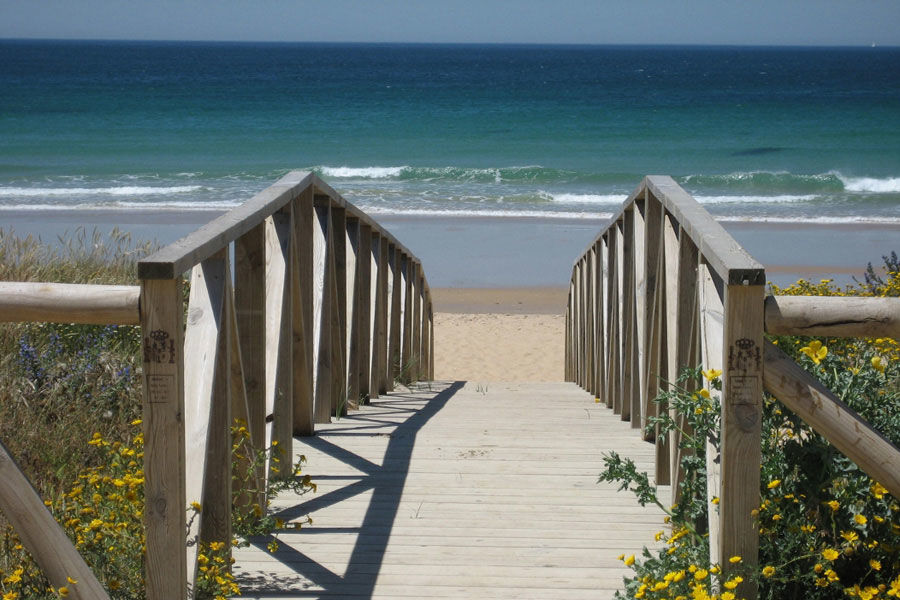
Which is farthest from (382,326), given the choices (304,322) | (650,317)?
(650,317)

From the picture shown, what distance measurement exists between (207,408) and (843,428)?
1.68m

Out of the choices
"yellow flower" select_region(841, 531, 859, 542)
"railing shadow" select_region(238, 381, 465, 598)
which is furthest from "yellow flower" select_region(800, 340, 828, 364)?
"railing shadow" select_region(238, 381, 465, 598)

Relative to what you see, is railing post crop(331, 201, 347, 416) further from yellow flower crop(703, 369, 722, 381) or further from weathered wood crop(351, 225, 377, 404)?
yellow flower crop(703, 369, 722, 381)

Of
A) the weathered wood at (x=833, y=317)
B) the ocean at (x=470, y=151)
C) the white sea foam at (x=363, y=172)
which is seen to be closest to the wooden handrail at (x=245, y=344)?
the weathered wood at (x=833, y=317)

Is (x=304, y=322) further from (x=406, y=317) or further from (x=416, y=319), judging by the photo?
(x=416, y=319)

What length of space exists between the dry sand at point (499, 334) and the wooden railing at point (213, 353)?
20.9 ft

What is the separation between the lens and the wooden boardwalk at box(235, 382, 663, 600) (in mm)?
3109

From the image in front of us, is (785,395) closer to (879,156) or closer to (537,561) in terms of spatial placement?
(537,561)

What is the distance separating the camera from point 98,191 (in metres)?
24.7

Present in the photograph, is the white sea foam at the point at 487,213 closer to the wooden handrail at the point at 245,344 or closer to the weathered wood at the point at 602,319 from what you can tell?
the weathered wood at the point at 602,319

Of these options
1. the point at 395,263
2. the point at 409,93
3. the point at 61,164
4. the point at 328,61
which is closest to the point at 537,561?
the point at 395,263

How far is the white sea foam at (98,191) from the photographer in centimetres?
2422

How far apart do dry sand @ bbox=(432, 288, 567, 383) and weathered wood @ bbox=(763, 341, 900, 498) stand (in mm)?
8830

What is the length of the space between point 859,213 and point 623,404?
1868 cm
